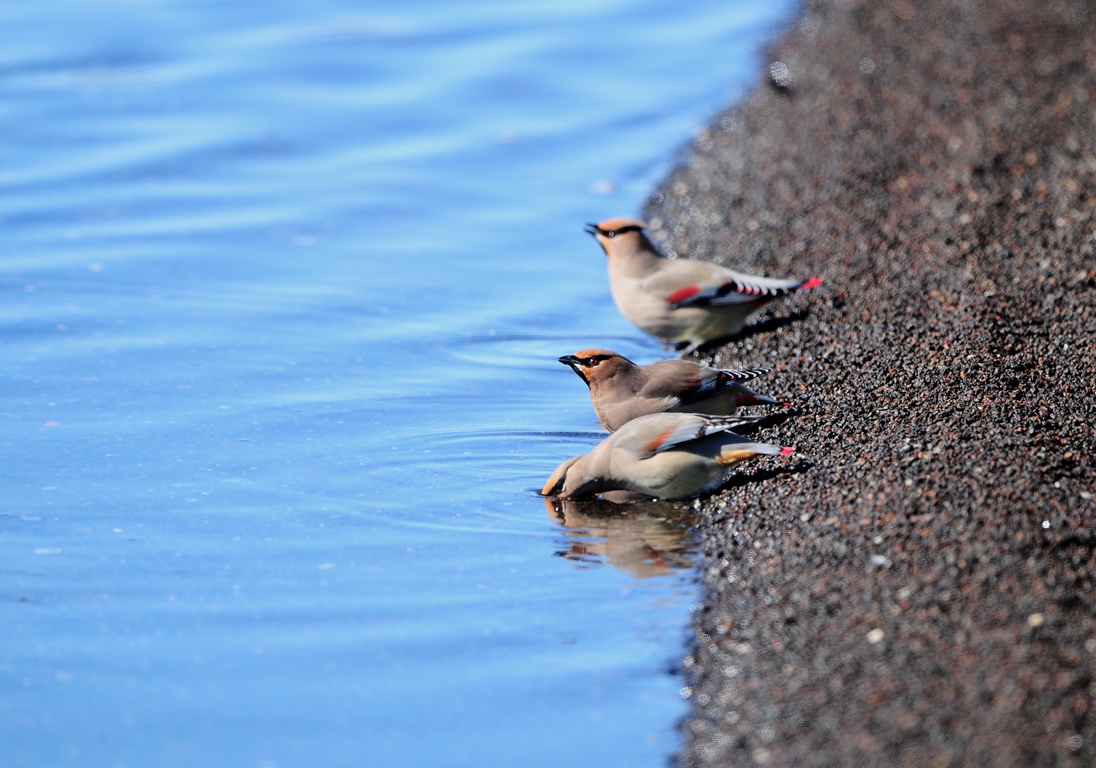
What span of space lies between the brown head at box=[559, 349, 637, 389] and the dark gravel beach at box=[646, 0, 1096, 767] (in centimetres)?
75

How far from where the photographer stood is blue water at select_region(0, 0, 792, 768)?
14.7 feet

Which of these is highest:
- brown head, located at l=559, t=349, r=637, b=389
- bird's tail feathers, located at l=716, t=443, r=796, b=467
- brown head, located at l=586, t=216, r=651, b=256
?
brown head, located at l=586, t=216, r=651, b=256

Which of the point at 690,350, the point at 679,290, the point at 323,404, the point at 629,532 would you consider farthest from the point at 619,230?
the point at 629,532

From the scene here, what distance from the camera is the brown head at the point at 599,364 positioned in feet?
20.7

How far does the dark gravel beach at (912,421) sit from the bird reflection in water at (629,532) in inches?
5.3

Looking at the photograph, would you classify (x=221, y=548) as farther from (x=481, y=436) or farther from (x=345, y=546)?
(x=481, y=436)

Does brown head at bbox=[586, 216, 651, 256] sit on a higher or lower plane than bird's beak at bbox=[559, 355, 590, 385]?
higher

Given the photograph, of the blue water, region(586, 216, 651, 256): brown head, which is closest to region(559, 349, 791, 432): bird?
the blue water

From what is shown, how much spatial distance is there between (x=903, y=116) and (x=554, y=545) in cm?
594

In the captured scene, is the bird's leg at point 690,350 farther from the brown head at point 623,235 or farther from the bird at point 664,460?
the bird at point 664,460

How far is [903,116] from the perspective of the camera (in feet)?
33.5

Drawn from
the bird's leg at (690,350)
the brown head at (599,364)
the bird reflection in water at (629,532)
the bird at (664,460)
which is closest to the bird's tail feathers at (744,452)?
the bird at (664,460)

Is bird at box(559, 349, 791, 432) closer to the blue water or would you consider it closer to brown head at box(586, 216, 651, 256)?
the blue water

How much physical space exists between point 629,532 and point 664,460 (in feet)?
1.10
